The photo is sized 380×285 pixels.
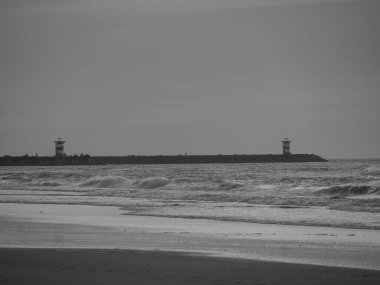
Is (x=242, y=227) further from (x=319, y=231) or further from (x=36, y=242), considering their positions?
(x=36, y=242)

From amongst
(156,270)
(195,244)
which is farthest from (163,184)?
(156,270)

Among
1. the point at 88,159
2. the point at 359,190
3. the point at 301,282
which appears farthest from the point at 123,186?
the point at 88,159

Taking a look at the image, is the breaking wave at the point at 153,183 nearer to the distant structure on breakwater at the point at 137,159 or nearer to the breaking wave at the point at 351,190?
the breaking wave at the point at 351,190

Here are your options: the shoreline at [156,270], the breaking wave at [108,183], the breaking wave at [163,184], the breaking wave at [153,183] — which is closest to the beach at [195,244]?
the shoreline at [156,270]

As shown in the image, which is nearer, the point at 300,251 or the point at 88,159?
the point at 300,251

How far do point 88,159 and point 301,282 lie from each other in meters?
119

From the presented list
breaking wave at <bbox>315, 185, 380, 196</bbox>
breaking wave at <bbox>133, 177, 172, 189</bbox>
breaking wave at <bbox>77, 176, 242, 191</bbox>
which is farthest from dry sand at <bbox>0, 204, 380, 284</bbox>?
breaking wave at <bbox>133, 177, 172, 189</bbox>

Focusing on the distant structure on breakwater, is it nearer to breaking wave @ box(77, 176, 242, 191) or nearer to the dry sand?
breaking wave @ box(77, 176, 242, 191)

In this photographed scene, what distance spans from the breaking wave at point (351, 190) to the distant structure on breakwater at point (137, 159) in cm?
9518

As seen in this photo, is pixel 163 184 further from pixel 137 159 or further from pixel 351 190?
pixel 137 159

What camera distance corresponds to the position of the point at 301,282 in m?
8.46

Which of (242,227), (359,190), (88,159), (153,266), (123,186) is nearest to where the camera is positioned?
(153,266)

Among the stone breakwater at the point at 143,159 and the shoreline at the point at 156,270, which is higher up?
the stone breakwater at the point at 143,159

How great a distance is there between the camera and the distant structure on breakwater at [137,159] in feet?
402
